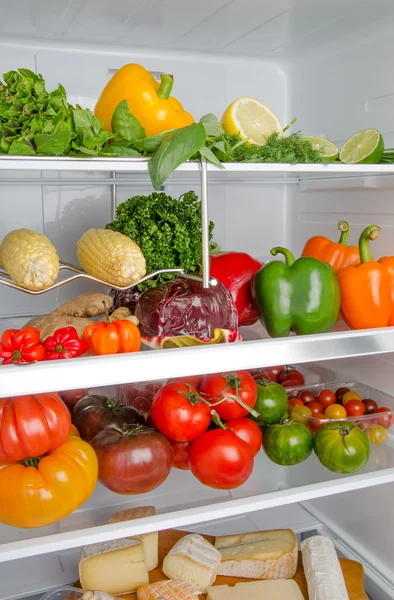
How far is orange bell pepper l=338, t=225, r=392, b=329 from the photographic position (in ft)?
4.99

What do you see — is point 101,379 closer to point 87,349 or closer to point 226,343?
point 87,349

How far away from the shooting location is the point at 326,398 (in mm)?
1741

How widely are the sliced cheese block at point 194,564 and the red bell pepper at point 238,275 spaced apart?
59 centimetres

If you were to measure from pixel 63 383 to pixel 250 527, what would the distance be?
3.37 feet

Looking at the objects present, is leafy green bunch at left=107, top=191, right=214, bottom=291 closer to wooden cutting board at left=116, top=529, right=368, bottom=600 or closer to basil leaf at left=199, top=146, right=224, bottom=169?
basil leaf at left=199, top=146, right=224, bottom=169

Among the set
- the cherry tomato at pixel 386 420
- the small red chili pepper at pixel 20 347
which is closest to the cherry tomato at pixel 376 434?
the cherry tomato at pixel 386 420

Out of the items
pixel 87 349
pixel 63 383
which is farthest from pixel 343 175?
pixel 63 383

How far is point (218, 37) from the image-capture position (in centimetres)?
171

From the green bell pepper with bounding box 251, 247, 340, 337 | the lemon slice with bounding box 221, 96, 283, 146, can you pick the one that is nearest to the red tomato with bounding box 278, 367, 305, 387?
the green bell pepper with bounding box 251, 247, 340, 337

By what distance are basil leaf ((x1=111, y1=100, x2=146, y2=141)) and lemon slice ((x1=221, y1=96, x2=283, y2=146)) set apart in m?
0.25

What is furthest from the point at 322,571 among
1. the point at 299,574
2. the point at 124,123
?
the point at 124,123

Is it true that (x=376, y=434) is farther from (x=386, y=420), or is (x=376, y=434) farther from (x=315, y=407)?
(x=315, y=407)

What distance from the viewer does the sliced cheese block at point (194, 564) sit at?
1.62 metres

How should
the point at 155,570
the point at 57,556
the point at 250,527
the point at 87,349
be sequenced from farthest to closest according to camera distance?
the point at 250,527
the point at 57,556
the point at 155,570
the point at 87,349
